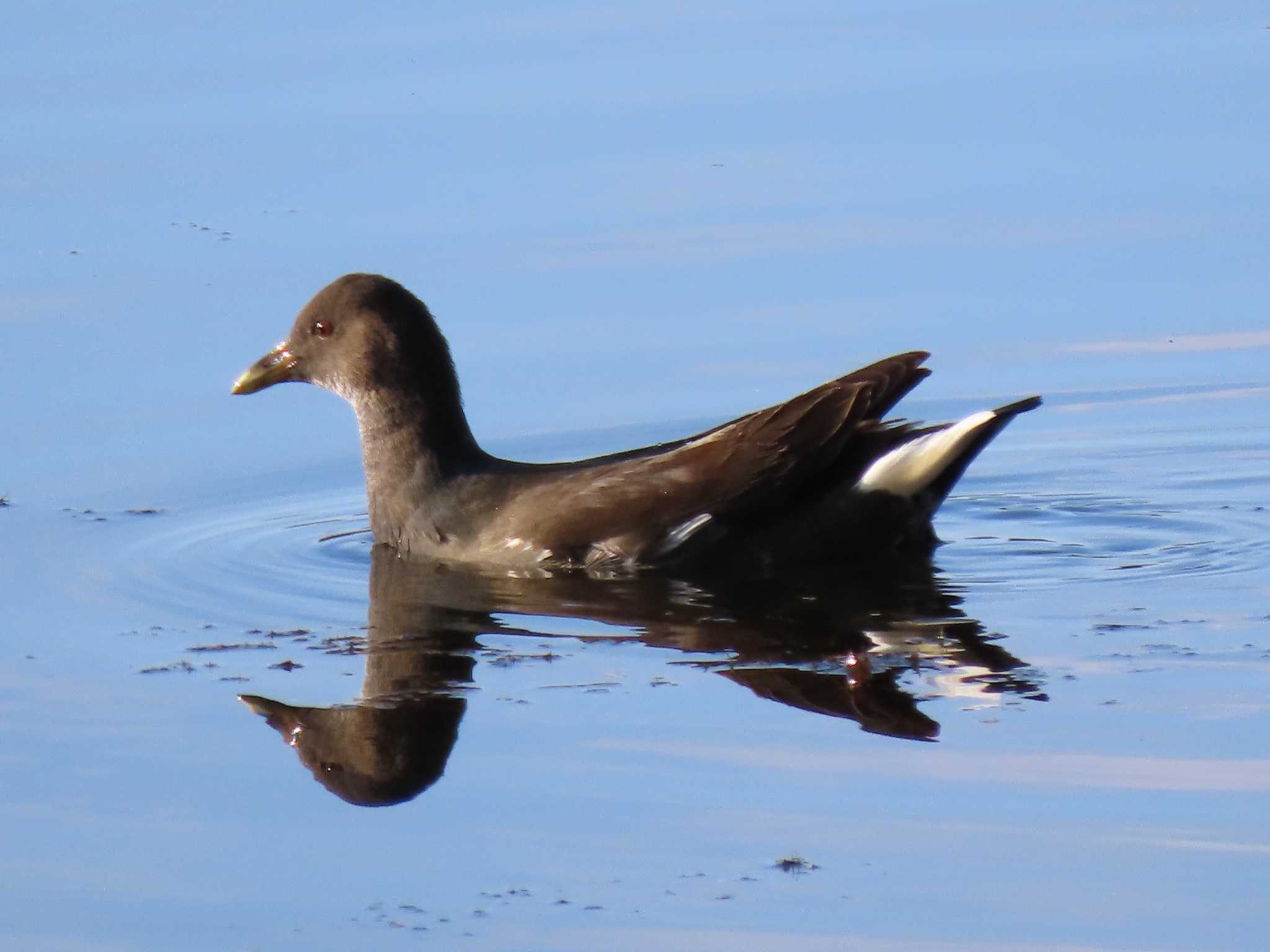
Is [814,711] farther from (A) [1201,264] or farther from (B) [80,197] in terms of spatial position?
(B) [80,197]

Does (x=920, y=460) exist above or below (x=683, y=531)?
above

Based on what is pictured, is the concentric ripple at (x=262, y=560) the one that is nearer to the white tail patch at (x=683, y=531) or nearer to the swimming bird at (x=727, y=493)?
the swimming bird at (x=727, y=493)

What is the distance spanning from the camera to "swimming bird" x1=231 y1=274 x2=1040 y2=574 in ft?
28.9

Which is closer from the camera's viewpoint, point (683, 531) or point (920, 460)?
point (683, 531)

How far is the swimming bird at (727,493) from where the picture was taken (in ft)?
28.9

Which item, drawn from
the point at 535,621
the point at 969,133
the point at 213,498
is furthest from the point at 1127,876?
the point at 969,133

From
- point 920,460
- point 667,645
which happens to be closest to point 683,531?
point 920,460

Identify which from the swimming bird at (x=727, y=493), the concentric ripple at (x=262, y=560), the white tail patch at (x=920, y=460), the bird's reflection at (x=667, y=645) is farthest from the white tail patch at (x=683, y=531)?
the concentric ripple at (x=262, y=560)

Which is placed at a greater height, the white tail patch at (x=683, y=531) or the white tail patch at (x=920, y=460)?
the white tail patch at (x=920, y=460)

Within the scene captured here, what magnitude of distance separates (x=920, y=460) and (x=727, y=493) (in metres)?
0.72

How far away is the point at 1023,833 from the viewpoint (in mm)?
5973

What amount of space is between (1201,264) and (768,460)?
377 cm

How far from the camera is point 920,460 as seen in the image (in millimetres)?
8906

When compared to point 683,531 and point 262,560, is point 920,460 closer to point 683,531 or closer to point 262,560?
point 683,531
